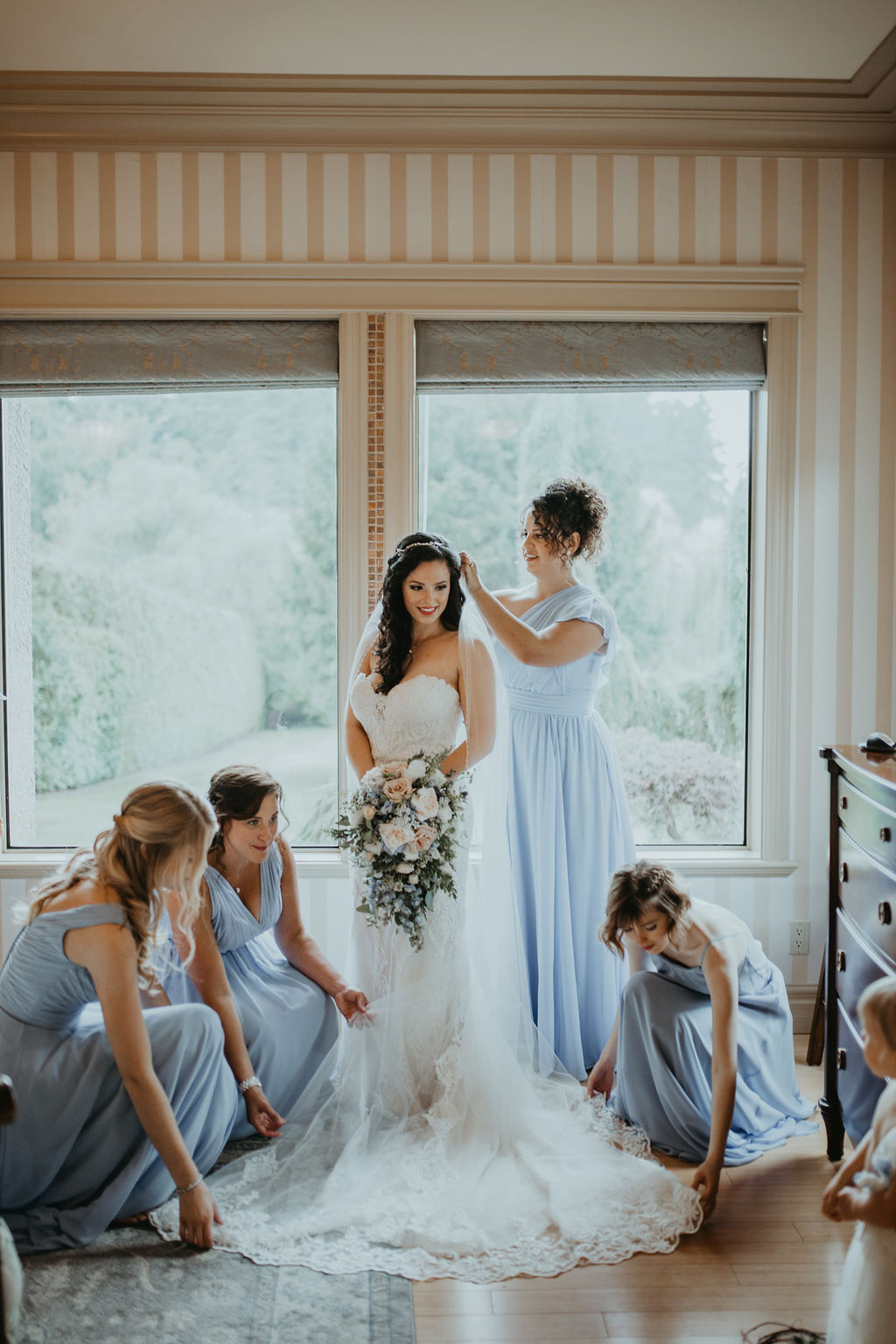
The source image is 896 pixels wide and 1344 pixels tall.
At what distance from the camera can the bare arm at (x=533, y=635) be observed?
307 centimetres

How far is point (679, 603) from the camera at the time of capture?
3779 millimetres

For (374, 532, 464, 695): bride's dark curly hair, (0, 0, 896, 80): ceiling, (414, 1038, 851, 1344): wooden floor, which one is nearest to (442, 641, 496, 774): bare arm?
(374, 532, 464, 695): bride's dark curly hair

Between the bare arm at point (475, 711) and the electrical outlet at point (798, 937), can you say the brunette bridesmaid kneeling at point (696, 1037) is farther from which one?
the electrical outlet at point (798, 937)

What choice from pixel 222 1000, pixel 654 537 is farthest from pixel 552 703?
pixel 222 1000

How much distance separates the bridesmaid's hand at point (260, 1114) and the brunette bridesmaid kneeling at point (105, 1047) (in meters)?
0.30

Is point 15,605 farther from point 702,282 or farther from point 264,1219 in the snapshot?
point 702,282

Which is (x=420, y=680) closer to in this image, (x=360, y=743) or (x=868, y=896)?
(x=360, y=743)

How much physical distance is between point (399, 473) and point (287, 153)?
1.14m

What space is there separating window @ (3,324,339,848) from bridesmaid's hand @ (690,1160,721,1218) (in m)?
1.81

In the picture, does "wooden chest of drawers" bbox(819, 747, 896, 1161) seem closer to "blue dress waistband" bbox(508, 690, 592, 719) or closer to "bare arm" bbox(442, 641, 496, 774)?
"blue dress waistband" bbox(508, 690, 592, 719)

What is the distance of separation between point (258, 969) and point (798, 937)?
1.93 m

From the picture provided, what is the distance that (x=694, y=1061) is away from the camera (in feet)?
8.75

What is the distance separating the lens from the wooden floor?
6.68 ft

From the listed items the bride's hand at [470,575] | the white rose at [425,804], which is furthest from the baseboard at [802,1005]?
the bride's hand at [470,575]
